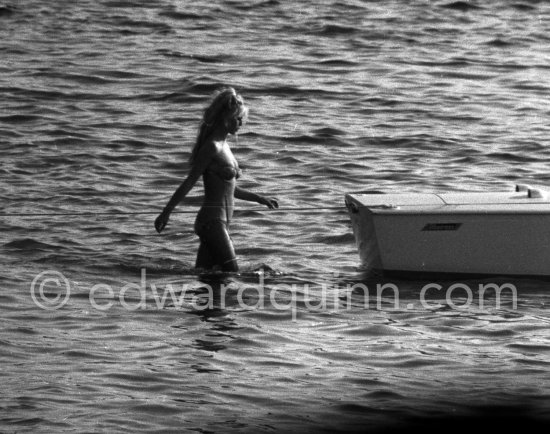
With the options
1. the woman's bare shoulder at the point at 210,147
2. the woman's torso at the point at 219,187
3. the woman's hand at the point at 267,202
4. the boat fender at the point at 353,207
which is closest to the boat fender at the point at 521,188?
the boat fender at the point at 353,207

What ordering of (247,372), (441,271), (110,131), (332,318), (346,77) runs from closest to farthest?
(247,372), (332,318), (441,271), (110,131), (346,77)

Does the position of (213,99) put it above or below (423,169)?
above

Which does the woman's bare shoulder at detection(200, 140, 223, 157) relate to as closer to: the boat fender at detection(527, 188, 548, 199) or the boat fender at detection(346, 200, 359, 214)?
the boat fender at detection(346, 200, 359, 214)

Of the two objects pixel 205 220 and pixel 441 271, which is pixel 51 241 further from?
pixel 441 271

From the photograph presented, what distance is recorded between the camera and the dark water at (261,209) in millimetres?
7125

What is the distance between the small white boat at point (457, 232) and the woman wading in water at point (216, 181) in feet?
2.63

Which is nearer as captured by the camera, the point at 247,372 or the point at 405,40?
the point at 247,372

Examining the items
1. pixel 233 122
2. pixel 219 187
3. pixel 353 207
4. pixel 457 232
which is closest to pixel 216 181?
pixel 219 187

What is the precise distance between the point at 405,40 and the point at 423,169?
707 centimetres

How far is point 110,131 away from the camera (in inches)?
602

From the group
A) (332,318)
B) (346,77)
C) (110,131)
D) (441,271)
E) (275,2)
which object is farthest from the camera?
(275,2)

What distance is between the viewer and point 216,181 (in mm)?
9094

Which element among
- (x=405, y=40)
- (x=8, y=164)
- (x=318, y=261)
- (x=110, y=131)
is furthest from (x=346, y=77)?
(x=318, y=261)

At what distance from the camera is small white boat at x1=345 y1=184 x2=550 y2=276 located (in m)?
9.16
